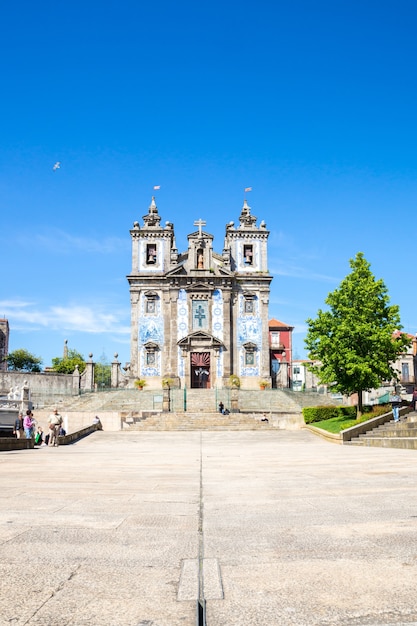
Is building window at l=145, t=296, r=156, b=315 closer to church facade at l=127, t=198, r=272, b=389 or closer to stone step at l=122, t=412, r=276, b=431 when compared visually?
church facade at l=127, t=198, r=272, b=389

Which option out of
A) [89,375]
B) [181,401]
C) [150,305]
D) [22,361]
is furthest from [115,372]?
[22,361]

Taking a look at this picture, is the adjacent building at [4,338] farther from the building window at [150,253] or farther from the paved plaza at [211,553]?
the paved plaza at [211,553]

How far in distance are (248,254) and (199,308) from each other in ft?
25.0

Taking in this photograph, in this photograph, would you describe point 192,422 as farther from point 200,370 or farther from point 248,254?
point 248,254

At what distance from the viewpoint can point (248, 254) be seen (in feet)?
185

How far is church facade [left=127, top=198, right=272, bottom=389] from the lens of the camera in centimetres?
5325

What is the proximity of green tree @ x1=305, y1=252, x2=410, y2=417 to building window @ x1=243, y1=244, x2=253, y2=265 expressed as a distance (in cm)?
2217

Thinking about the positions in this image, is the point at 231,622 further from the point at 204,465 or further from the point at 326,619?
the point at 204,465

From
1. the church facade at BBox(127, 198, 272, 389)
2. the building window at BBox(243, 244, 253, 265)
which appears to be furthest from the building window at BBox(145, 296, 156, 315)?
the building window at BBox(243, 244, 253, 265)

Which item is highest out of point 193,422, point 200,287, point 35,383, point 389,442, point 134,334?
point 200,287

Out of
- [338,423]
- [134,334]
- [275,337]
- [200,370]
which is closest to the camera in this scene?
[338,423]

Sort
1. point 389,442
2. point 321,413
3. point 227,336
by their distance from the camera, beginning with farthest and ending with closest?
point 227,336, point 321,413, point 389,442

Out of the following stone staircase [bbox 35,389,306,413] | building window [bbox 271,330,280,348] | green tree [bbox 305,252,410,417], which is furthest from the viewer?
building window [bbox 271,330,280,348]

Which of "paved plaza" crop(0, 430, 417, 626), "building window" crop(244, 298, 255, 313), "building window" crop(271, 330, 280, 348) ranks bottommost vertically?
"paved plaza" crop(0, 430, 417, 626)
